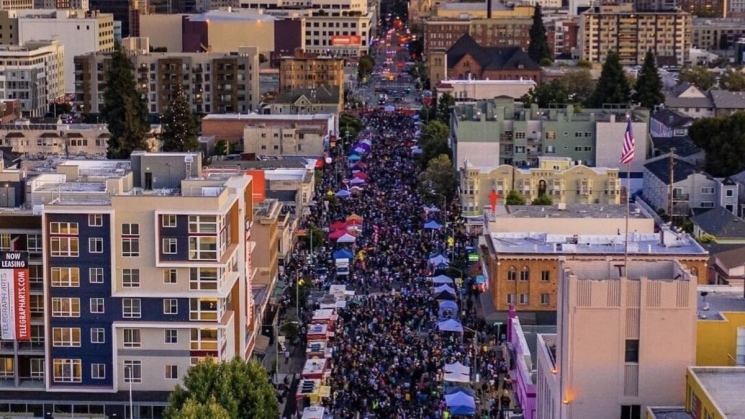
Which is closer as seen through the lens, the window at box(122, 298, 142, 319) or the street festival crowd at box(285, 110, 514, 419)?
the window at box(122, 298, 142, 319)

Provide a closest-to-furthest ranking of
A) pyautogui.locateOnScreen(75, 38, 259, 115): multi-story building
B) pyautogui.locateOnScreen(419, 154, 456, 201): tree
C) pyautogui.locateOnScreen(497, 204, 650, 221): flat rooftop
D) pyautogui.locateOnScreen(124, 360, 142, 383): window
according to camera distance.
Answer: pyautogui.locateOnScreen(124, 360, 142, 383): window
pyautogui.locateOnScreen(497, 204, 650, 221): flat rooftop
pyautogui.locateOnScreen(419, 154, 456, 201): tree
pyautogui.locateOnScreen(75, 38, 259, 115): multi-story building

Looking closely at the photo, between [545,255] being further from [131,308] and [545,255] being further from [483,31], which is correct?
[483,31]

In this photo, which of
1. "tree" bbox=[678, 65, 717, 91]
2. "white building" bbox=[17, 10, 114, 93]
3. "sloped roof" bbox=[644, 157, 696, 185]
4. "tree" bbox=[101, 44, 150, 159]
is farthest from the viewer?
"white building" bbox=[17, 10, 114, 93]

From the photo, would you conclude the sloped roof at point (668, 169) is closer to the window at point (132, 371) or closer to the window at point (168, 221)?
the window at point (168, 221)

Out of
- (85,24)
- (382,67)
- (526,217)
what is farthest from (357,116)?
(526,217)

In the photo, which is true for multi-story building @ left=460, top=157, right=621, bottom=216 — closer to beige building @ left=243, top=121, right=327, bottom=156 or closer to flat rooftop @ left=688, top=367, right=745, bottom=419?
beige building @ left=243, top=121, right=327, bottom=156

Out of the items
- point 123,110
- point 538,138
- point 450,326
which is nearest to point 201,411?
point 450,326

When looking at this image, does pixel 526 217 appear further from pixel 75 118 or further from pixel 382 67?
pixel 382 67

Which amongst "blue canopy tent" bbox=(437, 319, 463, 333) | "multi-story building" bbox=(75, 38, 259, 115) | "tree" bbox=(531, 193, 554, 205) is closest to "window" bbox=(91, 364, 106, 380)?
"blue canopy tent" bbox=(437, 319, 463, 333)
